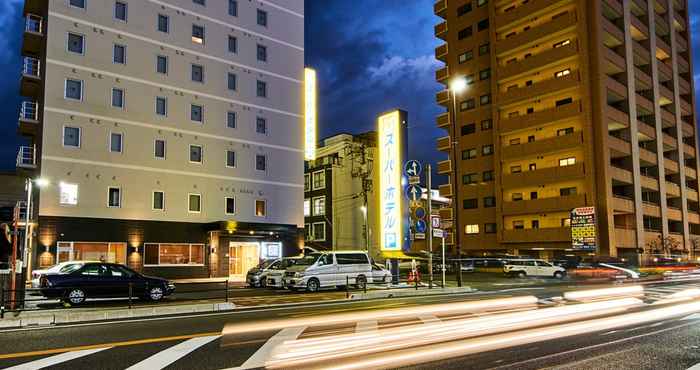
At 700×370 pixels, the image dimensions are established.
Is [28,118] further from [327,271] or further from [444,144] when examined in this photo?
[444,144]

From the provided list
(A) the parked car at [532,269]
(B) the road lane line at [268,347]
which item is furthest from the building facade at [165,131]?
(B) the road lane line at [268,347]

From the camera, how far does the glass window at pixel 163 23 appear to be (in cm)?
3834

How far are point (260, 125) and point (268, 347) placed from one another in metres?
34.2

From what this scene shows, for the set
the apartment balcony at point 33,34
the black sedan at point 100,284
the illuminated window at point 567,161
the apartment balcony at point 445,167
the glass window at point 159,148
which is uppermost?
the apartment balcony at point 33,34

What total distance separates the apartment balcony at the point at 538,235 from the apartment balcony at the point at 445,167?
10.1m

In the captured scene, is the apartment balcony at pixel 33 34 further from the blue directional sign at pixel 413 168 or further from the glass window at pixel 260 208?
the blue directional sign at pixel 413 168

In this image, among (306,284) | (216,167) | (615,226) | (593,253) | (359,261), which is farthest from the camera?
(615,226)

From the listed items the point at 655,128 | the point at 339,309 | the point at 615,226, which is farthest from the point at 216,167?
the point at 655,128

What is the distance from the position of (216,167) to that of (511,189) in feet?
95.0

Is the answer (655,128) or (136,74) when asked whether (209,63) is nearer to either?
(136,74)

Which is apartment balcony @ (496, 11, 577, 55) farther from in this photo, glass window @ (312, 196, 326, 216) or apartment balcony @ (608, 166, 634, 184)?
glass window @ (312, 196, 326, 216)

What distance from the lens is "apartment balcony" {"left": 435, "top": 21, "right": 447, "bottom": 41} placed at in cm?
6353

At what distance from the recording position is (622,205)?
49.2 metres

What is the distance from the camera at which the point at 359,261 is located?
27719mm
